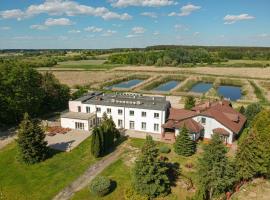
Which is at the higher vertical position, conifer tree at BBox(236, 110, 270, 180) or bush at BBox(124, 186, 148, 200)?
conifer tree at BBox(236, 110, 270, 180)

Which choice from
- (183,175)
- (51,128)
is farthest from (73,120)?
(183,175)

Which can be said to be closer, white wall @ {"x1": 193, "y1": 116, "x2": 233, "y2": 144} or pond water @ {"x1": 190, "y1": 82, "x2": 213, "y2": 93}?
white wall @ {"x1": 193, "y1": 116, "x2": 233, "y2": 144}

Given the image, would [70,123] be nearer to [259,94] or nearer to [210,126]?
[210,126]

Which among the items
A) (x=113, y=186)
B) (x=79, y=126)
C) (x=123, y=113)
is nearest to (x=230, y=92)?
(x=123, y=113)

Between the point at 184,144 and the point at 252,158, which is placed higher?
the point at 252,158

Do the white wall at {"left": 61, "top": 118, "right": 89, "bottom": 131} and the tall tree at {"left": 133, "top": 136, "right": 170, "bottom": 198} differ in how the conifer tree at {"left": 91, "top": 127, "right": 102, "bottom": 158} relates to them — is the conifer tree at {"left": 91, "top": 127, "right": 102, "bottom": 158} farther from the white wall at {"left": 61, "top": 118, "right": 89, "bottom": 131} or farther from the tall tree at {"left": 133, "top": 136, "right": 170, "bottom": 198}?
the white wall at {"left": 61, "top": 118, "right": 89, "bottom": 131}

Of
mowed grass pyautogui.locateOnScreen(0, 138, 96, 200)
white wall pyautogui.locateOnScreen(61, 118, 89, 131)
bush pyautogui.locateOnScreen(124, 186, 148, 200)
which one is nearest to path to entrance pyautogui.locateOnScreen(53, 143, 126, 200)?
mowed grass pyautogui.locateOnScreen(0, 138, 96, 200)

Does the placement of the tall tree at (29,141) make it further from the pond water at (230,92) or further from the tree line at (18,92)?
the pond water at (230,92)
